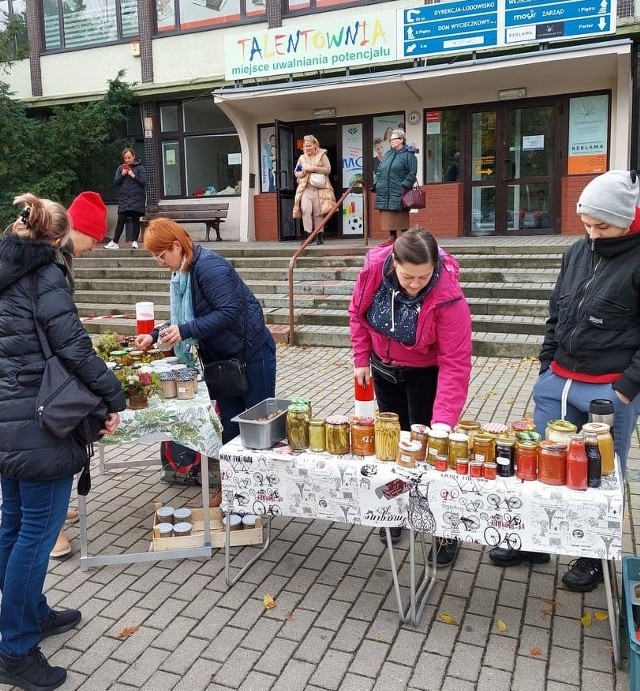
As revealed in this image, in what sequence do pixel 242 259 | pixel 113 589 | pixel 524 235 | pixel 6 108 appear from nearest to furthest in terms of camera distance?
pixel 113 589, pixel 242 259, pixel 524 235, pixel 6 108

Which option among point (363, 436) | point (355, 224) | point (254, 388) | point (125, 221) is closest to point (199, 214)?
point (125, 221)

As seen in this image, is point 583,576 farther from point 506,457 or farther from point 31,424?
point 31,424

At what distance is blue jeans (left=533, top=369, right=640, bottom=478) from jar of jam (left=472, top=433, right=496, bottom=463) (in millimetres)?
569

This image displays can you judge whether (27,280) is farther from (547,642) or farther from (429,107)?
(429,107)

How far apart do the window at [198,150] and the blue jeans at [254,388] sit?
452 inches

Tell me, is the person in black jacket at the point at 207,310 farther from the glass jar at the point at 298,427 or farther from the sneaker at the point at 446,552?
the sneaker at the point at 446,552

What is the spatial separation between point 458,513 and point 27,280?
186 cm

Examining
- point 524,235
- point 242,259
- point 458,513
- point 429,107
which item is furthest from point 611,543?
point 429,107

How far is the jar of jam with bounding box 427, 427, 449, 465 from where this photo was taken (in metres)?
2.81

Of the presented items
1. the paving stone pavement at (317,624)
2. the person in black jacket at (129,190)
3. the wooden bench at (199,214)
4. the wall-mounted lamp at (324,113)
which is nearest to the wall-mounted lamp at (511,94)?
the wall-mounted lamp at (324,113)

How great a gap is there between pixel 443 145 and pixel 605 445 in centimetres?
1117

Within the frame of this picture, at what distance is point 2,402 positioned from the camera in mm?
2541

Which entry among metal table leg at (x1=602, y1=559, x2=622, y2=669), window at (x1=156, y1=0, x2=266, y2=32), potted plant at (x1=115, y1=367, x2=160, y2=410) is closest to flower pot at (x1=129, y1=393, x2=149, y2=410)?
potted plant at (x1=115, y1=367, x2=160, y2=410)

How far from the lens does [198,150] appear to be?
1532 centimetres
